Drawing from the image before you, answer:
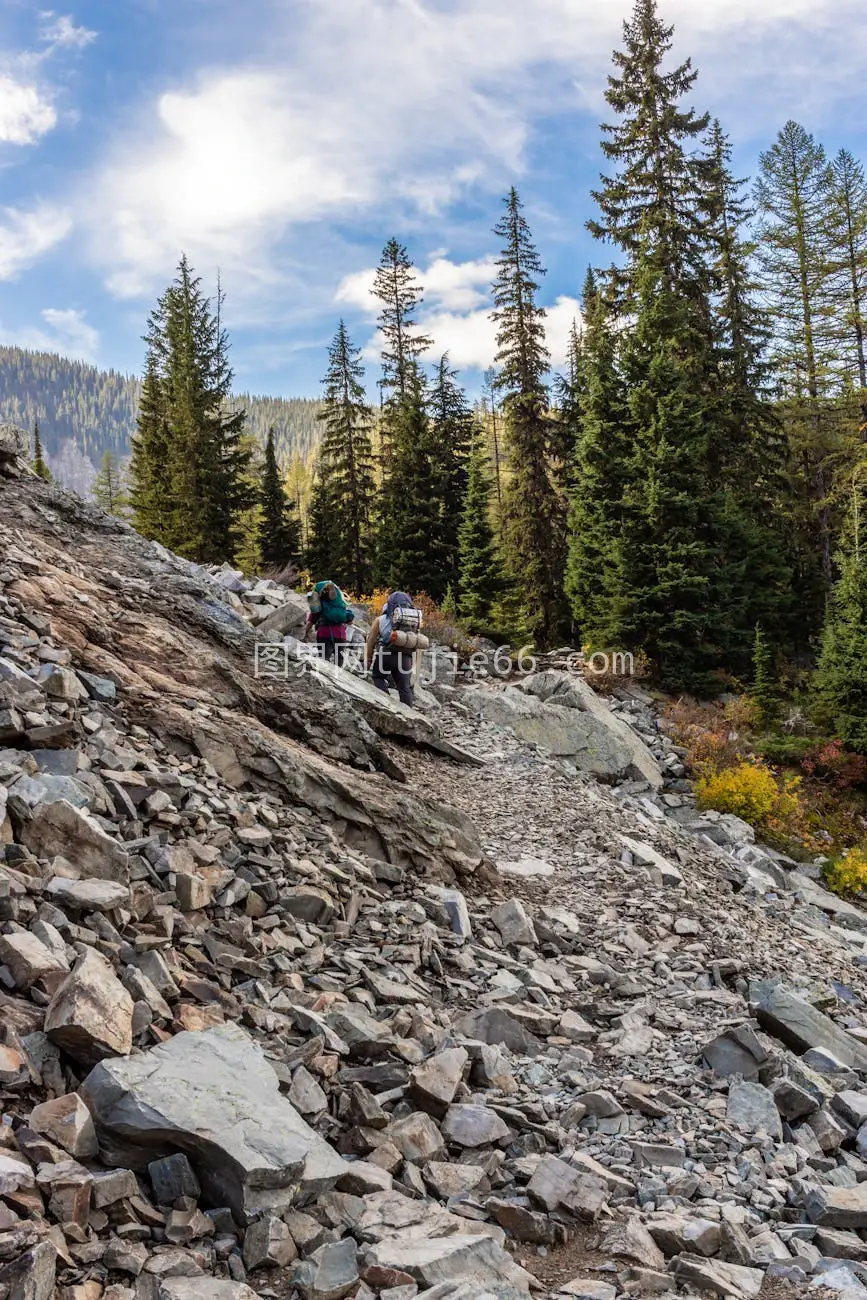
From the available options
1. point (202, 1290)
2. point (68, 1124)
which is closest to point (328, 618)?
point (68, 1124)

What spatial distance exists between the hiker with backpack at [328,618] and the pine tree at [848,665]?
13.9m

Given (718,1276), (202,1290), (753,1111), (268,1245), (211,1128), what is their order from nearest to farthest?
(202,1290)
(268,1245)
(211,1128)
(718,1276)
(753,1111)

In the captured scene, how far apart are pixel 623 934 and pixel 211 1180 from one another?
5.58 metres

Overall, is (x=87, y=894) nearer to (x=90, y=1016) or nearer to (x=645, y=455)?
(x=90, y=1016)

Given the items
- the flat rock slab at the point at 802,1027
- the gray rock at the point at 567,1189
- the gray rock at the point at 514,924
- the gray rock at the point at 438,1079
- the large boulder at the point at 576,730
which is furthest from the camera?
the large boulder at the point at 576,730

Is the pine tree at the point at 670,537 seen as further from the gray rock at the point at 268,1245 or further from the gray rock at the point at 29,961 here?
the gray rock at the point at 268,1245

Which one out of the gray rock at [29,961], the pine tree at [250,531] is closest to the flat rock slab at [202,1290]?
the gray rock at [29,961]

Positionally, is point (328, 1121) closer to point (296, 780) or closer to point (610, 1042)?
point (610, 1042)

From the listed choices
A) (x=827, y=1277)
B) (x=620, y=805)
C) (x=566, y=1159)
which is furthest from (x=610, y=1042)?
(x=620, y=805)

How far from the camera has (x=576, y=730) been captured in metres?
15.9

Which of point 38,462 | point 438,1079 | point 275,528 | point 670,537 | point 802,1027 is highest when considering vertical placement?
point 38,462

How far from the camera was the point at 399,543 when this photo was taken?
32.0m

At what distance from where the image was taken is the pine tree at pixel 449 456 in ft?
104

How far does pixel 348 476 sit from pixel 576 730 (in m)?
23.9
